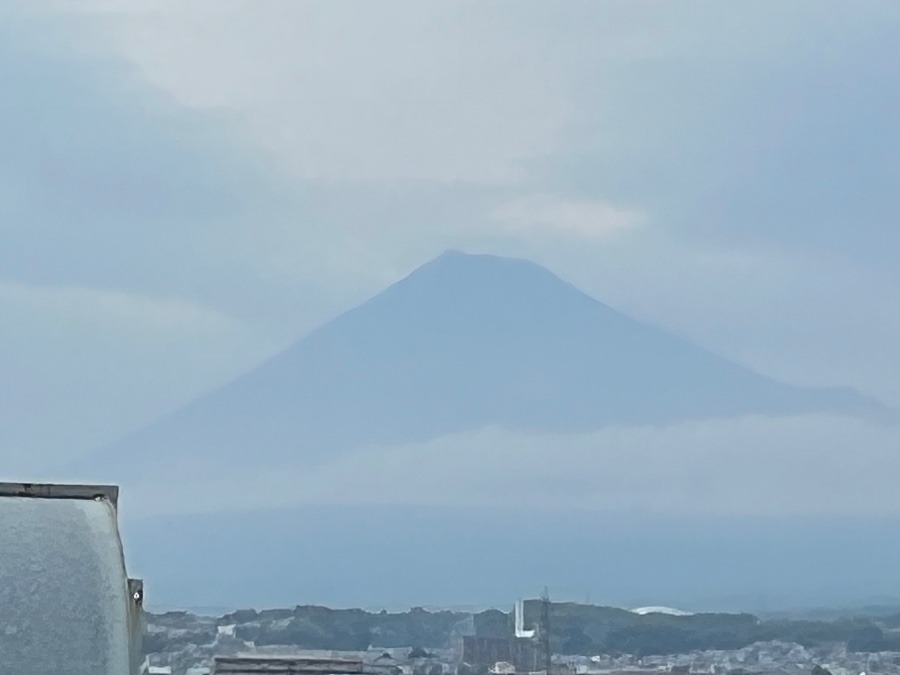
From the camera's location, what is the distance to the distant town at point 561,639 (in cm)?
2247

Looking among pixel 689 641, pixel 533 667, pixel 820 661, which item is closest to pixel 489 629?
pixel 689 641

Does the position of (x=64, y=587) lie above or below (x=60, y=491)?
below

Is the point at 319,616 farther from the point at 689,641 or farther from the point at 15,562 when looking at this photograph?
the point at 15,562

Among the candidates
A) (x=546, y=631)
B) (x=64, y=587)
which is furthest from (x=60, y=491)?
(x=546, y=631)

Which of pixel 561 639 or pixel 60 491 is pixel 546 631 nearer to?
pixel 561 639

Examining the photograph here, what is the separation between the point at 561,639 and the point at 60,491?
21.3 metres

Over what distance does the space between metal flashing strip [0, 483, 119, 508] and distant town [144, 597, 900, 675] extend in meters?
6.63

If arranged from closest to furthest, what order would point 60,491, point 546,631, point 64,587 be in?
1. point 64,587
2. point 60,491
3. point 546,631

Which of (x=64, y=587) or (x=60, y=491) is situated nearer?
(x=64, y=587)

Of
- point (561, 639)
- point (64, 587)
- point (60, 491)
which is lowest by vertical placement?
point (64, 587)

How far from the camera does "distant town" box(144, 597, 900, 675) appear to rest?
885 inches

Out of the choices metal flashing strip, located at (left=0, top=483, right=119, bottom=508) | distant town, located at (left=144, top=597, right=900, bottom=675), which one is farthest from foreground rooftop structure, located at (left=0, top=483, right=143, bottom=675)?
distant town, located at (left=144, top=597, right=900, bottom=675)

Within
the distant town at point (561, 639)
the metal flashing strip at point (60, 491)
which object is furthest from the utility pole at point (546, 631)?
the metal flashing strip at point (60, 491)

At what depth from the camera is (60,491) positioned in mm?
8656
